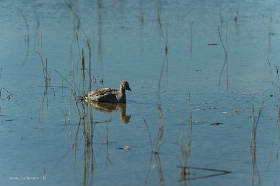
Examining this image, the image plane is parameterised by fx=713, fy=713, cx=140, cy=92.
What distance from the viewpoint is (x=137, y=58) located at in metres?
12.6

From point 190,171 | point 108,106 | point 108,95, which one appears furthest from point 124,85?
point 190,171

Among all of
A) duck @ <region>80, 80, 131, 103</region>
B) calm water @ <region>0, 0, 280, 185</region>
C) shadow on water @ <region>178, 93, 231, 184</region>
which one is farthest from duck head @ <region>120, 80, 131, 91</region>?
shadow on water @ <region>178, 93, 231, 184</region>

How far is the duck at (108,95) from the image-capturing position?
1016 cm

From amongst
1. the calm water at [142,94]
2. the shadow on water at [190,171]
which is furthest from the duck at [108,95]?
the shadow on water at [190,171]

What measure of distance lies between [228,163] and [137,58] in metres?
5.47

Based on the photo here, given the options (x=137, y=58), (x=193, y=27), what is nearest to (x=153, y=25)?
(x=193, y=27)

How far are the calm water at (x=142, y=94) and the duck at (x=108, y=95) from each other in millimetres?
151

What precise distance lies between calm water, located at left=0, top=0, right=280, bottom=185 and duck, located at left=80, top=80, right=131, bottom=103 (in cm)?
15

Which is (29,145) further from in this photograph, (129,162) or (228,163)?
(228,163)

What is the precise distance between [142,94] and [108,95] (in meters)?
0.51

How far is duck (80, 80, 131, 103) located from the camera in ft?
33.3

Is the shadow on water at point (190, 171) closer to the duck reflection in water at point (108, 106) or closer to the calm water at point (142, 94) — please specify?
the calm water at point (142, 94)

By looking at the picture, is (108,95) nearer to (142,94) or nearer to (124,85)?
(124,85)

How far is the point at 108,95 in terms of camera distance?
10.4 metres
